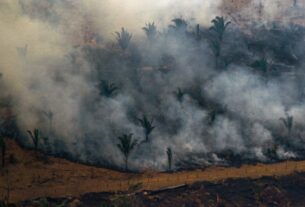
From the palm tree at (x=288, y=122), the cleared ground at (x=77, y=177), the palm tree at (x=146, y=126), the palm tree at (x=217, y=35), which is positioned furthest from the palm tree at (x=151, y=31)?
the cleared ground at (x=77, y=177)

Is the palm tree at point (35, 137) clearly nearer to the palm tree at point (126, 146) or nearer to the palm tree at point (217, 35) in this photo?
the palm tree at point (126, 146)

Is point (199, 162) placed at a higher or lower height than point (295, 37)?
lower

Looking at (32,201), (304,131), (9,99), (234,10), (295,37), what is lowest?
(32,201)

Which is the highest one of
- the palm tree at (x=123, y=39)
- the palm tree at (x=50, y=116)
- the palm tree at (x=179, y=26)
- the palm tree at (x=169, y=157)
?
the palm tree at (x=179, y=26)

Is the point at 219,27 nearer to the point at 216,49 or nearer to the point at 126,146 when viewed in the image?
the point at 216,49

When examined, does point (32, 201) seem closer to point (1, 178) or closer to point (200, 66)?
point (1, 178)

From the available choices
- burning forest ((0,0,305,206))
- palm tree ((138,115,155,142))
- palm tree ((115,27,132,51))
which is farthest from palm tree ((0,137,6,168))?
palm tree ((115,27,132,51))

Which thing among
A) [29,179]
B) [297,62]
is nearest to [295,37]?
[297,62]
